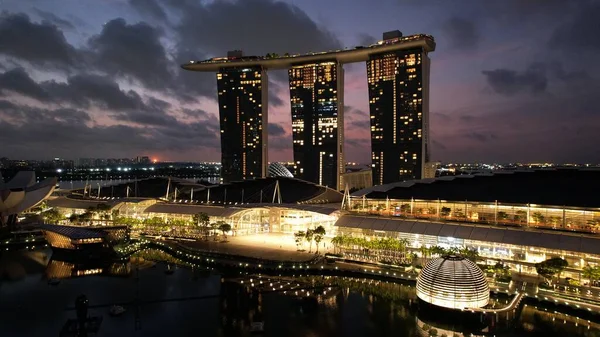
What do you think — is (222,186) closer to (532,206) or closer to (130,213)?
(130,213)

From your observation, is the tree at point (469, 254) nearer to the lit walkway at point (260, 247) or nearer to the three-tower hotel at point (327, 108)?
the lit walkway at point (260, 247)

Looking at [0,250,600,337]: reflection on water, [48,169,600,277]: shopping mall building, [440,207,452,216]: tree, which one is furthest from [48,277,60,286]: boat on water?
[440,207,452,216]: tree

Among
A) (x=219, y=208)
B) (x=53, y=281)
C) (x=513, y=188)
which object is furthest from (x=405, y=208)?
(x=53, y=281)

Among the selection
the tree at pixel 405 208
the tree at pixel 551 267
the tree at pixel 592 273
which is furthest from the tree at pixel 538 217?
the tree at pixel 405 208

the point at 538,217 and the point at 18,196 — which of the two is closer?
the point at 538,217

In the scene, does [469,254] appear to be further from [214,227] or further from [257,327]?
[214,227]

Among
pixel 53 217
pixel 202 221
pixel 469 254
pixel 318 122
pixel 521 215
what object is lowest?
pixel 469 254
